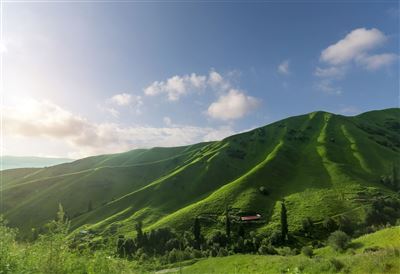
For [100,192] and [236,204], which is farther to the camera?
[100,192]

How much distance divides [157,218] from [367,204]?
74.5 metres

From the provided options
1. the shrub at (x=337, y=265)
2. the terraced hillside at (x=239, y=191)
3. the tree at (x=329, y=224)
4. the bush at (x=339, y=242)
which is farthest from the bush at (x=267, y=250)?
the shrub at (x=337, y=265)

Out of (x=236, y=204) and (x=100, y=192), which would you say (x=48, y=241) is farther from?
(x=100, y=192)

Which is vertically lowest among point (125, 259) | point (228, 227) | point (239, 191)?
point (228, 227)

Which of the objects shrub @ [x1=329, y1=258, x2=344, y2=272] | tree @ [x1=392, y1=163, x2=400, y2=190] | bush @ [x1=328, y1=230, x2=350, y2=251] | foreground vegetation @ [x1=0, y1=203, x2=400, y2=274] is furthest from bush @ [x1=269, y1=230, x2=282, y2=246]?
tree @ [x1=392, y1=163, x2=400, y2=190]

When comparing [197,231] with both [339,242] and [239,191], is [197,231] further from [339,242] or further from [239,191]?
[339,242]

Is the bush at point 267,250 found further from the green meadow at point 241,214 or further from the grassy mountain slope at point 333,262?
the grassy mountain slope at point 333,262

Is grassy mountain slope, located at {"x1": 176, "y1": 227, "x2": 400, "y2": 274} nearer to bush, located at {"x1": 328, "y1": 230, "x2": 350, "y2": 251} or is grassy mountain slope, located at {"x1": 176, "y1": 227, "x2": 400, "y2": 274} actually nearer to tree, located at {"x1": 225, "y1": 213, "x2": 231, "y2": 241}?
bush, located at {"x1": 328, "y1": 230, "x2": 350, "y2": 251}

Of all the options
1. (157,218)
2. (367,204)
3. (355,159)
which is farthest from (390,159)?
(157,218)

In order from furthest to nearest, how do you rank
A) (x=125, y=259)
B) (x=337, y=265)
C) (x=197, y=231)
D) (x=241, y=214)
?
(x=241, y=214)
(x=197, y=231)
(x=337, y=265)
(x=125, y=259)

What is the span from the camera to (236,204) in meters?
122

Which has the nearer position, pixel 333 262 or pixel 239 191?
pixel 333 262

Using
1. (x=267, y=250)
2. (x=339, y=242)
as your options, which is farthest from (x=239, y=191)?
(x=339, y=242)

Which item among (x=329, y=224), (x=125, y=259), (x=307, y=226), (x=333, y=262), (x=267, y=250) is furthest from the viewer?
(x=307, y=226)
